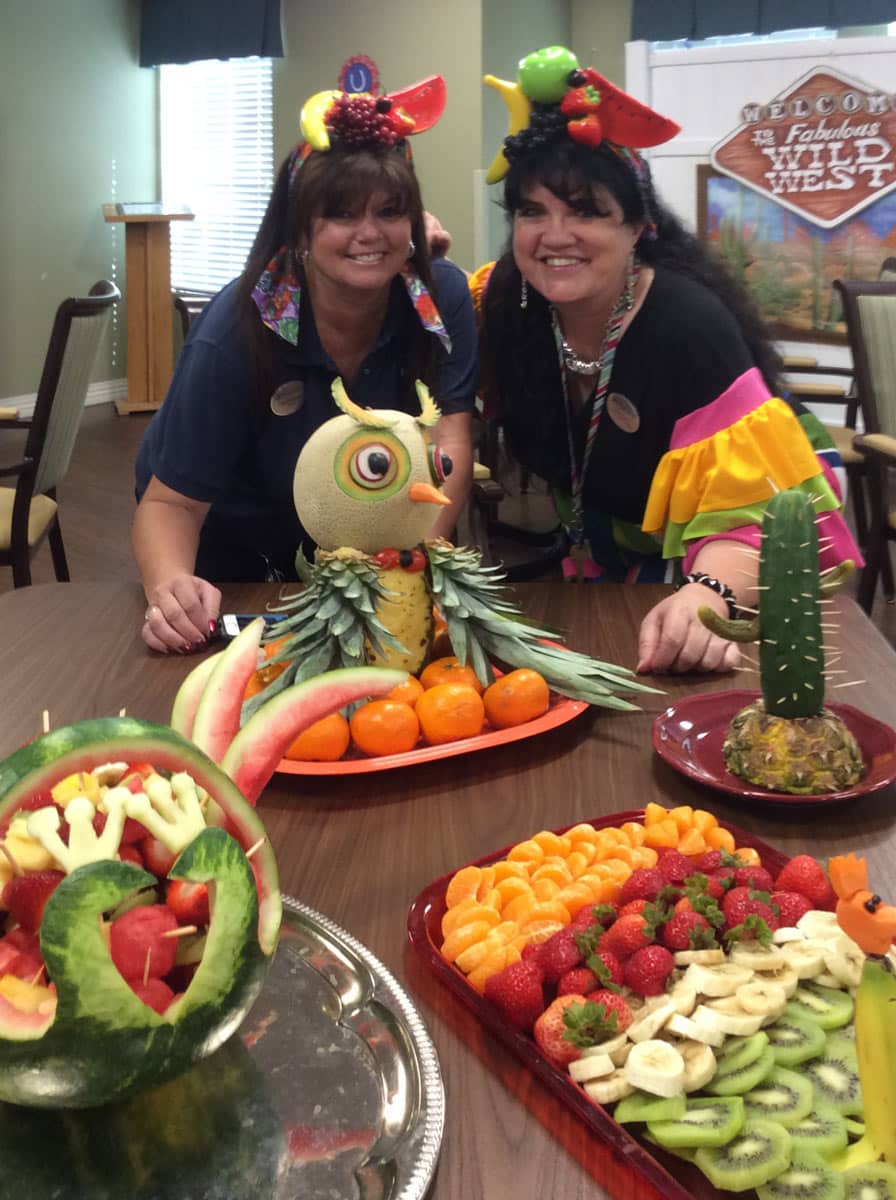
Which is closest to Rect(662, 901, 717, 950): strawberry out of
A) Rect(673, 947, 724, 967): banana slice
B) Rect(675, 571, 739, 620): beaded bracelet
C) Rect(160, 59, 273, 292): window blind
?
Rect(673, 947, 724, 967): banana slice

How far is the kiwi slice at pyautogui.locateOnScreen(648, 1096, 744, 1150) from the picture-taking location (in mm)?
552

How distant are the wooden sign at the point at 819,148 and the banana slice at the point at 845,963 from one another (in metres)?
4.39

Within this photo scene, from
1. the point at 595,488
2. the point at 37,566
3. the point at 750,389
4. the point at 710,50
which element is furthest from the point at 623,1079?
the point at 710,50

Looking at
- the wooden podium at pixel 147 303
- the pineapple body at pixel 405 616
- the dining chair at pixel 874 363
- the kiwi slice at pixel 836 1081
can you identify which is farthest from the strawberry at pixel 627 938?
the wooden podium at pixel 147 303

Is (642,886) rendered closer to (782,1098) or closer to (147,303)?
(782,1098)

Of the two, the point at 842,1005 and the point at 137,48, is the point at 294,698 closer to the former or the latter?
the point at 842,1005

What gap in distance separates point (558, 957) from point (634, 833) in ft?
0.65

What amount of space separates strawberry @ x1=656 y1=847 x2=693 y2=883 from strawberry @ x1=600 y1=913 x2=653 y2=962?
69mm

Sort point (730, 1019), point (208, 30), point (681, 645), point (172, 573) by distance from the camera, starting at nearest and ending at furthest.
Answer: point (730, 1019), point (681, 645), point (172, 573), point (208, 30)

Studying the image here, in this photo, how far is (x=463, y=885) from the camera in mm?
798

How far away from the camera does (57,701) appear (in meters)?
1.20

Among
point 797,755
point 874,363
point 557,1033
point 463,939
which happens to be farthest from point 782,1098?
point 874,363

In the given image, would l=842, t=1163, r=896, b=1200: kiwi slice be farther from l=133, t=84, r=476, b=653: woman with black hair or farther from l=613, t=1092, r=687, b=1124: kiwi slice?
l=133, t=84, r=476, b=653: woman with black hair

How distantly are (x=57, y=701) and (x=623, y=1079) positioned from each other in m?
0.79
